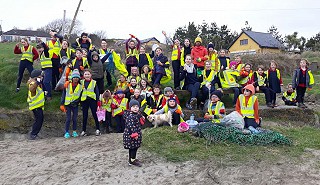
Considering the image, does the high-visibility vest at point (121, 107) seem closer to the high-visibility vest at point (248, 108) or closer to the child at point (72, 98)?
the child at point (72, 98)

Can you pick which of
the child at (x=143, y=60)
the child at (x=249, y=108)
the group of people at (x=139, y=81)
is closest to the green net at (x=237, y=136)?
the child at (x=249, y=108)

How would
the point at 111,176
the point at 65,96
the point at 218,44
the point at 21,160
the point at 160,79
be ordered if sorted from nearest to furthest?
the point at 111,176
the point at 21,160
the point at 65,96
the point at 160,79
the point at 218,44

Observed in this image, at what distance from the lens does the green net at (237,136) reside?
6727 mm

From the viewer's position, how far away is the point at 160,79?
965cm

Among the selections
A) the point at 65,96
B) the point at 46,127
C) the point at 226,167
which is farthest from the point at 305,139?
the point at 46,127

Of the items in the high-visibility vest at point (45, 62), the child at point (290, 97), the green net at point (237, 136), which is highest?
the high-visibility vest at point (45, 62)

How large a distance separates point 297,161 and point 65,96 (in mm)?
5619

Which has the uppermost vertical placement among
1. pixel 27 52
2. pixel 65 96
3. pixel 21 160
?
pixel 27 52

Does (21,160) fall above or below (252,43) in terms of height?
below

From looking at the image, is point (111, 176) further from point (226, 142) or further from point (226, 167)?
point (226, 142)

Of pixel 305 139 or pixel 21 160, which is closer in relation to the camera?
pixel 21 160

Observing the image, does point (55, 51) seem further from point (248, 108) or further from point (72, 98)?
point (248, 108)

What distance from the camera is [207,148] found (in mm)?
6449

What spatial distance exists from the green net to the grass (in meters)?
0.15
